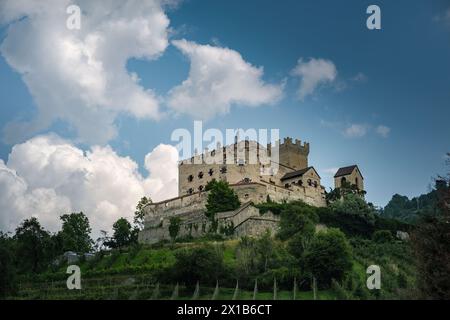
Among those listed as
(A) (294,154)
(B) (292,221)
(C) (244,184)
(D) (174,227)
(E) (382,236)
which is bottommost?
(E) (382,236)

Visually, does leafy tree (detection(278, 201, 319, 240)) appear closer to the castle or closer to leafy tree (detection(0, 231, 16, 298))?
the castle

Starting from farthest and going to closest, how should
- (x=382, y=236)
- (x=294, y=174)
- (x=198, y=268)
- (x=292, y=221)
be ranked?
(x=294, y=174) → (x=382, y=236) → (x=292, y=221) → (x=198, y=268)

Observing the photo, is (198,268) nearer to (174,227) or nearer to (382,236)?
(174,227)

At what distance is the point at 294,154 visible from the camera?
245 ft

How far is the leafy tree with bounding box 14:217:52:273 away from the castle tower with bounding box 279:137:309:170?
30.0 meters

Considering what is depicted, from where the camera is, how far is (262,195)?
2343 inches

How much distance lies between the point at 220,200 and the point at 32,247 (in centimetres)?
1625

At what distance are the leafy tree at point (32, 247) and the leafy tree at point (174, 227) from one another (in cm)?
1045

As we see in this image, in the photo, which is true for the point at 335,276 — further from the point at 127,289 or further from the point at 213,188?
the point at 213,188

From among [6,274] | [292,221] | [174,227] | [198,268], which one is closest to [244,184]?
[174,227]

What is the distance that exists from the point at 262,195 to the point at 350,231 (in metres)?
8.65

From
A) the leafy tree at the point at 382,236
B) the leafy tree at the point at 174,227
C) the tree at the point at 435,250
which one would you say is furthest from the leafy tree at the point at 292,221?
the tree at the point at 435,250

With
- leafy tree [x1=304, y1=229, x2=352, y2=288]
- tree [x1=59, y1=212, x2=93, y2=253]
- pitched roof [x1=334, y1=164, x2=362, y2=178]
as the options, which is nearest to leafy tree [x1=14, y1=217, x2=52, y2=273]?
tree [x1=59, y1=212, x2=93, y2=253]

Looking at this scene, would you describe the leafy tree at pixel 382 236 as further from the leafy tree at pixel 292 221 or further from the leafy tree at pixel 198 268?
the leafy tree at pixel 198 268
